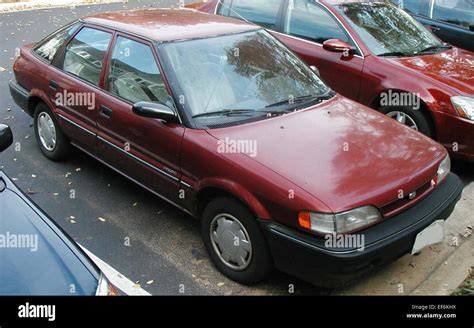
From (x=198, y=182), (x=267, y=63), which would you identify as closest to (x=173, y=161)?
(x=198, y=182)

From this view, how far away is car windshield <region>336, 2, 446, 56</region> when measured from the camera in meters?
5.83

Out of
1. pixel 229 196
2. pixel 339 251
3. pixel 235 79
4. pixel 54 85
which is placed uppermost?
pixel 235 79

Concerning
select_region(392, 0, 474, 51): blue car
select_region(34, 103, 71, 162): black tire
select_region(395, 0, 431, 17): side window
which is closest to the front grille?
select_region(34, 103, 71, 162): black tire

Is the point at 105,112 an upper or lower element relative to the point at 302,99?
lower

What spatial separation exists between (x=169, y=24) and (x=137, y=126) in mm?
1031

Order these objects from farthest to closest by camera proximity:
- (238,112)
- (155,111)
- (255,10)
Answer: (255,10) → (238,112) → (155,111)

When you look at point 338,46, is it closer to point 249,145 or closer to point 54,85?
point 249,145

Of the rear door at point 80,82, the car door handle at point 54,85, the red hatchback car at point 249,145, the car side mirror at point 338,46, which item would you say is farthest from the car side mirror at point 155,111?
the car side mirror at point 338,46

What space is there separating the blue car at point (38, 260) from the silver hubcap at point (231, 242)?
45.5 inches

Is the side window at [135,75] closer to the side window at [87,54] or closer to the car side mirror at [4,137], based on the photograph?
the side window at [87,54]

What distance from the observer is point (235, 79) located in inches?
166

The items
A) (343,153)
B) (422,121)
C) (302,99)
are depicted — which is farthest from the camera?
(422,121)

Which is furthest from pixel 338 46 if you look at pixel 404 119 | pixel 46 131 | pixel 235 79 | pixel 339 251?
pixel 46 131
